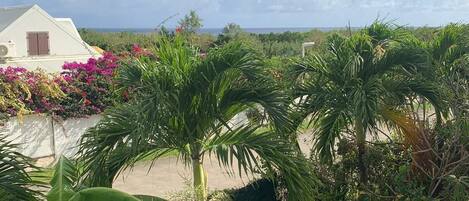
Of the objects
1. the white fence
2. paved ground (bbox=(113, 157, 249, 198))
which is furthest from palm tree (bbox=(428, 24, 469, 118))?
the white fence

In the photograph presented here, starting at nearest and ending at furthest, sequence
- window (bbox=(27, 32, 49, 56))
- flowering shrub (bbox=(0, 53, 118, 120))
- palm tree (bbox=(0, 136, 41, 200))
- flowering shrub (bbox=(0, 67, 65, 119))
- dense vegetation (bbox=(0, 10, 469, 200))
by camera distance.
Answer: palm tree (bbox=(0, 136, 41, 200)) < dense vegetation (bbox=(0, 10, 469, 200)) < flowering shrub (bbox=(0, 67, 65, 119)) < flowering shrub (bbox=(0, 53, 118, 120)) < window (bbox=(27, 32, 49, 56))

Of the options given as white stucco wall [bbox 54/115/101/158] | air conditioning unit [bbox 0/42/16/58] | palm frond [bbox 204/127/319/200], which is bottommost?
white stucco wall [bbox 54/115/101/158]

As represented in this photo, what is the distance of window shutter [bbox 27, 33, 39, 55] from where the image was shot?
901 inches

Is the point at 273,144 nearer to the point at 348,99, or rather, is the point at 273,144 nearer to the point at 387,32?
the point at 348,99

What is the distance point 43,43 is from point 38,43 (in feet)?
0.74

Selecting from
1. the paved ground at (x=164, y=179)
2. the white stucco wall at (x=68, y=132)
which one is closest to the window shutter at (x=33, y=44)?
the white stucco wall at (x=68, y=132)

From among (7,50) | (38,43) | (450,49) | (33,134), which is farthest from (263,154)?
(38,43)

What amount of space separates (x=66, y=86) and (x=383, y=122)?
6399 millimetres

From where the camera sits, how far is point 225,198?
650 centimetres

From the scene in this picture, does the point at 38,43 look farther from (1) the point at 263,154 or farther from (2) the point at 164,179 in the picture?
→ (1) the point at 263,154

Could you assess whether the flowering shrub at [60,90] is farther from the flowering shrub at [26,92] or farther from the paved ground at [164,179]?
the paved ground at [164,179]

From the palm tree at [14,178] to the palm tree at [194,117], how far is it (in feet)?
3.81

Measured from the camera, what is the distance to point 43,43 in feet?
76.9

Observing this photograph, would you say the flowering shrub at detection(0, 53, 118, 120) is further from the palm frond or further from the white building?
the white building
